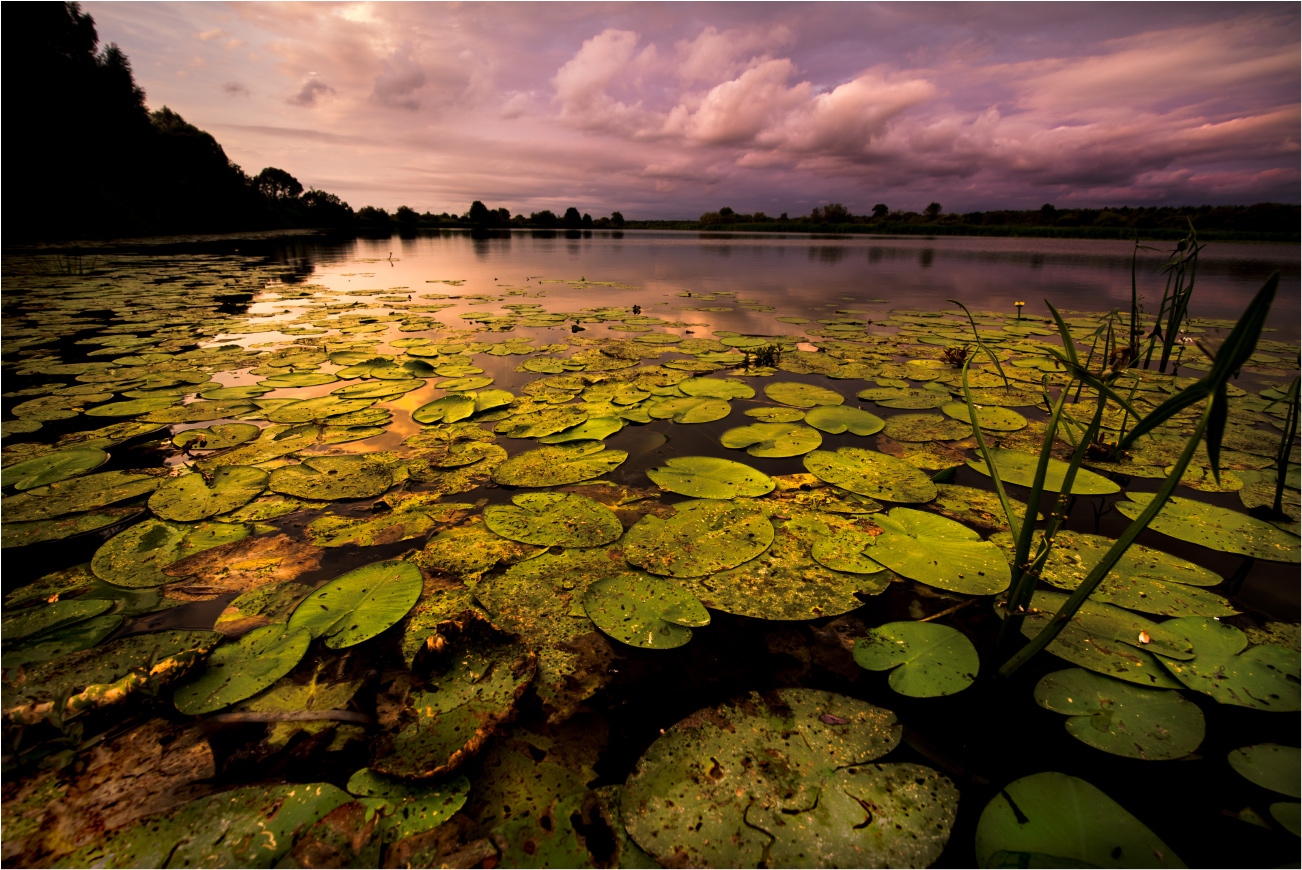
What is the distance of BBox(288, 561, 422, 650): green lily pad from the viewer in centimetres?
137

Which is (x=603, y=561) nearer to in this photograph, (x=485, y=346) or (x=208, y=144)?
(x=485, y=346)

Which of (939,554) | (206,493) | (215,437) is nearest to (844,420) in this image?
(939,554)

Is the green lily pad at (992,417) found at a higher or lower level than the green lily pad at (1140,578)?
higher

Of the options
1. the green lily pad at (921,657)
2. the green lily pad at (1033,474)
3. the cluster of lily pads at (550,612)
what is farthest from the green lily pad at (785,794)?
the green lily pad at (1033,474)

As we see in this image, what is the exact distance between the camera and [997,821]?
0.94m

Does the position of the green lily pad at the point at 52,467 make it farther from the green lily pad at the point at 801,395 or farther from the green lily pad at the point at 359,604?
the green lily pad at the point at 801,395

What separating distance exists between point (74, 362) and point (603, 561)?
17.3ft

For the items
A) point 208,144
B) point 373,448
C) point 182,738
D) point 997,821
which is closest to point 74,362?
point 373,448

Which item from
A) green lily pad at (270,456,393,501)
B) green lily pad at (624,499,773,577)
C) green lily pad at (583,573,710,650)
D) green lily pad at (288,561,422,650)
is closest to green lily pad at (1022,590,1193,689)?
green lily pad at (624,499,773,577)

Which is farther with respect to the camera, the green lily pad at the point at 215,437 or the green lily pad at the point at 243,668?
the green lily pad at the point at 215,437

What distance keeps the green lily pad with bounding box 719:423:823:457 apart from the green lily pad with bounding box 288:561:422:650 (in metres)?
1.73

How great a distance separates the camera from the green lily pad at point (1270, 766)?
101 centimetres

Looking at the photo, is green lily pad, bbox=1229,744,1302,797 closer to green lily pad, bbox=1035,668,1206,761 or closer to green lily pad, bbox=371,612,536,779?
green lily pad, bbox=1035,668,1206,761

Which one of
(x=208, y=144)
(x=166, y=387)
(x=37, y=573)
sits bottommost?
(x=37, y=573)
